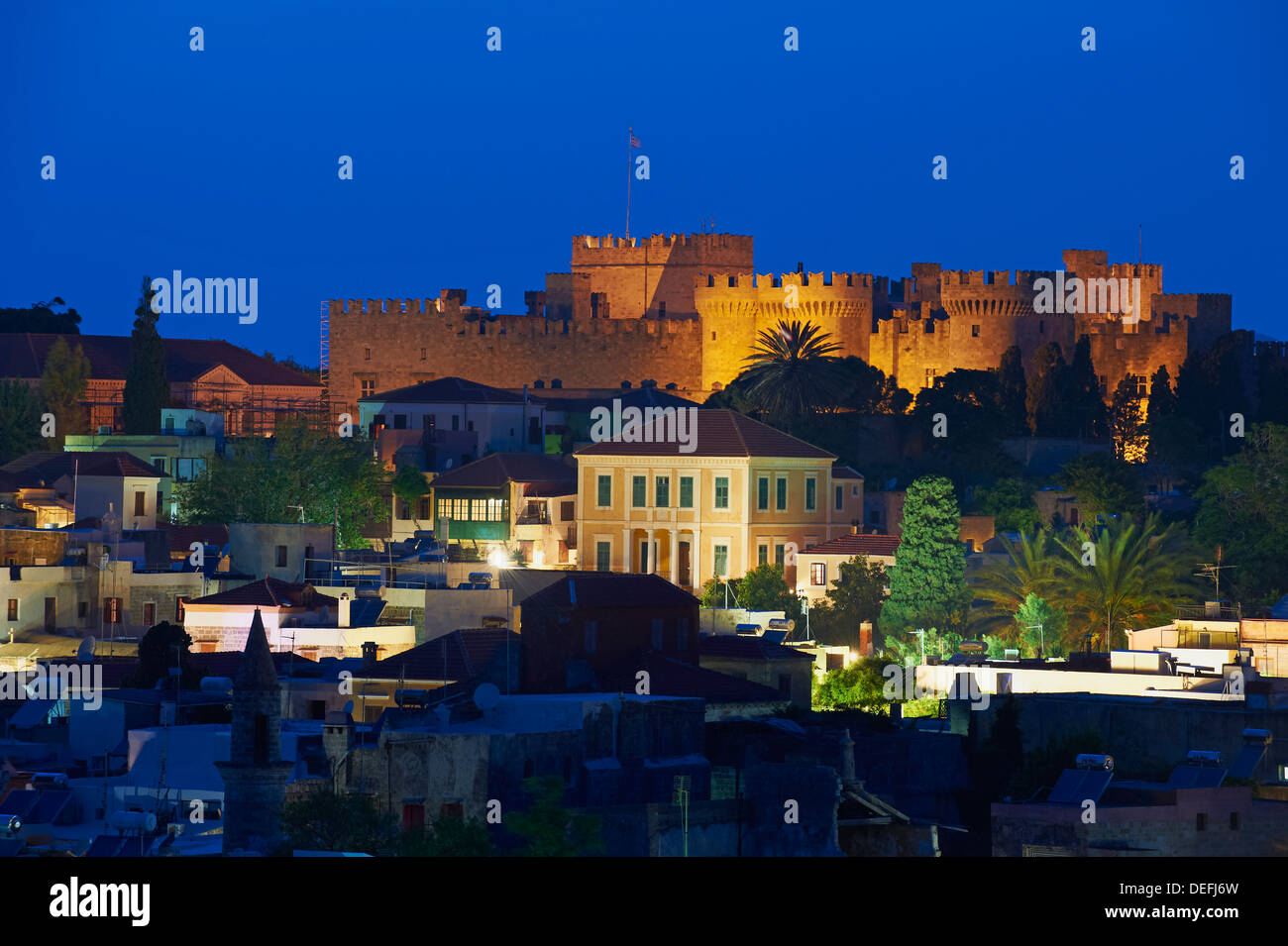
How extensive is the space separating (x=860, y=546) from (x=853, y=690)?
1532 centimetres

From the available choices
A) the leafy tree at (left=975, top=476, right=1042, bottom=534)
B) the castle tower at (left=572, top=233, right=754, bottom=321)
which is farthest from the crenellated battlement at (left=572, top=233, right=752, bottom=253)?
the leafy tree at (left=975, top=476, right=1042, bottom=534)

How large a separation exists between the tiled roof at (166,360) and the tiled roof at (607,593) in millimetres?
38198

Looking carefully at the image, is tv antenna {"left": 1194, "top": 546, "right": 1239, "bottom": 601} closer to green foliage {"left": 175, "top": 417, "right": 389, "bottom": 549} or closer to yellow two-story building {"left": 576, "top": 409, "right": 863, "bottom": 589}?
yellow two-story building {"left": 576, "top": 409, "right": 863, "bottom": 589}

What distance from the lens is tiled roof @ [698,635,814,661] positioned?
108ft

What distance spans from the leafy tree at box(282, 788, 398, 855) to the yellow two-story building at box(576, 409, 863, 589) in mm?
30274

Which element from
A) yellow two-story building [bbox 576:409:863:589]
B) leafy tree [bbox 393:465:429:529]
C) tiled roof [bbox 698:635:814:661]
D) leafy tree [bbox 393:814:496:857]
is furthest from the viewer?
leafy tree [bbox 393:465:429:529]

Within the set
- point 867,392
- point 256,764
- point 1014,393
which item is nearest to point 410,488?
point 867,392

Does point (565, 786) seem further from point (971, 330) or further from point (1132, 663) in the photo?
point (971, 330)

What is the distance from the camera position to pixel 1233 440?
2387 inches

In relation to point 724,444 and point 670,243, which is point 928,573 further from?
point 670,243

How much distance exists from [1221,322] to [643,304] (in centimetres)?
1625

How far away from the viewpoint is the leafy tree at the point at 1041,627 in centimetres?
4019
